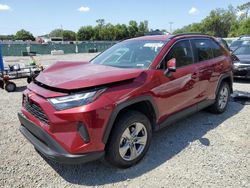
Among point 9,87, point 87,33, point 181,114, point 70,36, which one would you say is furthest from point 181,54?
point 70,36

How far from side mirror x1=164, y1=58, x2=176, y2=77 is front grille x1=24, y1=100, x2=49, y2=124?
1809 mm

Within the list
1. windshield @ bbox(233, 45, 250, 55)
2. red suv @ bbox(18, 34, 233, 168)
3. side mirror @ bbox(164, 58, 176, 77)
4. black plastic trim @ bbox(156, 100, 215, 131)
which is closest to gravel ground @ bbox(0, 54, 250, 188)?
red suv @ bbox(18, 34, 233, 168)

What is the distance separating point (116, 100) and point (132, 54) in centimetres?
143

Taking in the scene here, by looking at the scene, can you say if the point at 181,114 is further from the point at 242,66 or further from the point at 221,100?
the point at 242,66

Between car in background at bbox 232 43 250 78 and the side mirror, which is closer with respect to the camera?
the side mirror

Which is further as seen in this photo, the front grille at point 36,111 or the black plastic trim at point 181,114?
the black plastic trim at point 181,114

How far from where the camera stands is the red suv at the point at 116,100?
2.81 meters

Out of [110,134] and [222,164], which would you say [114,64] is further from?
[222,164]

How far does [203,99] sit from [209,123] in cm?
55

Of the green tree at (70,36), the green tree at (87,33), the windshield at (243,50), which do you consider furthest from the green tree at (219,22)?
the windshield at (243,50)

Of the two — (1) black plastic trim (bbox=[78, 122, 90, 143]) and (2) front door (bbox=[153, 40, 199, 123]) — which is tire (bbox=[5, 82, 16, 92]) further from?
(1) black plastic trim (bbox=[78, 122, 90, 143])

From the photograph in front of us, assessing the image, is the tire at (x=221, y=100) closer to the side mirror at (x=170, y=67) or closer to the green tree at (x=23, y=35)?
the side mirror at (x=170, y=67)

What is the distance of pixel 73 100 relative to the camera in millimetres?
2822

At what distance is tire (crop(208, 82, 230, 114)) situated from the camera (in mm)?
5397
